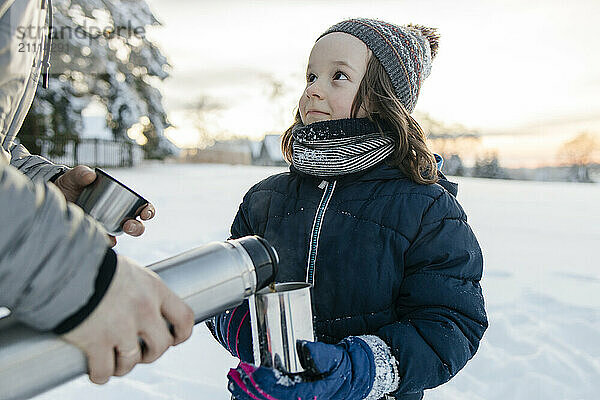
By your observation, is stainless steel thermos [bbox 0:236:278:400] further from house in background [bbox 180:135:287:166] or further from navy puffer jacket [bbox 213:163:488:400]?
house in background [bbox 180:135:287:166]

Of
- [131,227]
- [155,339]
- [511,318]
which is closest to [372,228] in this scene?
[131,227]

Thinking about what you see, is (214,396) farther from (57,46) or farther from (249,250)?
(57,46)

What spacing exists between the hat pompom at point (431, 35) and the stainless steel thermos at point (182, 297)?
1.30 metres

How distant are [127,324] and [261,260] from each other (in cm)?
26

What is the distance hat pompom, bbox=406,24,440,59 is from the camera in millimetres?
1892

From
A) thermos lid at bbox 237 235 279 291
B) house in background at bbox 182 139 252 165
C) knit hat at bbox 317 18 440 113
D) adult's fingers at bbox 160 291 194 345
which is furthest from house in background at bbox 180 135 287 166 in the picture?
adult's fingers at bbox 160 291 194 345

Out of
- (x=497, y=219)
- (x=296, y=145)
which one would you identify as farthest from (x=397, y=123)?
(x=497, y=219)

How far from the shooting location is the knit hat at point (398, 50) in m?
1.61

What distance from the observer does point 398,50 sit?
5.35ft

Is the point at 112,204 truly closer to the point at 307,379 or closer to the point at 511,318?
the point at 307,379

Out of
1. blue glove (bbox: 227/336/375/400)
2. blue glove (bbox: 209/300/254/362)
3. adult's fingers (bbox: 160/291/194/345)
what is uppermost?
adult's fingers (bbox: 160/291/194/345)

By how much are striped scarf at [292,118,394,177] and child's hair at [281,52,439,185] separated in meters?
0.04

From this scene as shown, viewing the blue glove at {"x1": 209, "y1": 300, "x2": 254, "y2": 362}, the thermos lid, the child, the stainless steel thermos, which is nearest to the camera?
the stainless steel thermos

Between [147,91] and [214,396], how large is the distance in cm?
1627
